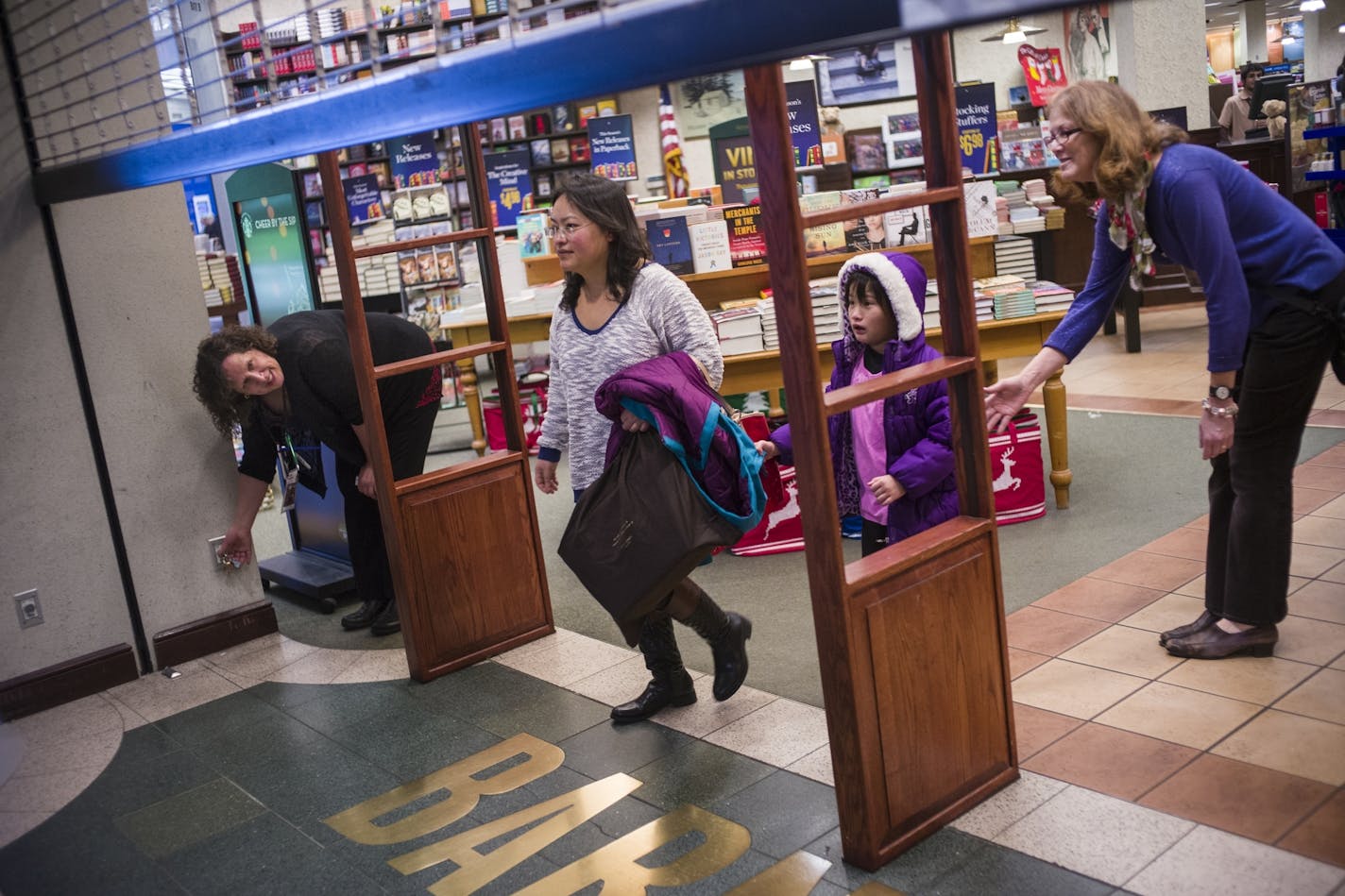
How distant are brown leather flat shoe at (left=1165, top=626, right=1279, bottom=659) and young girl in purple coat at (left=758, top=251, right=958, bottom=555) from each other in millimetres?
893

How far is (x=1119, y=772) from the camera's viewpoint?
A: 2.78 m

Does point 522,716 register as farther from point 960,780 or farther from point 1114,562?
point 1114,562

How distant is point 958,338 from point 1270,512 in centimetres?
120

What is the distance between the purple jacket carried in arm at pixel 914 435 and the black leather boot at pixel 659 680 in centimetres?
66

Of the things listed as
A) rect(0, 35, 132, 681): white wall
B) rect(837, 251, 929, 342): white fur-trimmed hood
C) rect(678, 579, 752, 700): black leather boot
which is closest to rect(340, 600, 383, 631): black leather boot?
rect(0, 35, 132, 681): white wall

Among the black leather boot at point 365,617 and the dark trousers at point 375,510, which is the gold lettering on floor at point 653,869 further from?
the black leather boot at point 365,617

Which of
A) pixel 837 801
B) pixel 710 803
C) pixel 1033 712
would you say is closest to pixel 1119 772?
pixel 1033 712

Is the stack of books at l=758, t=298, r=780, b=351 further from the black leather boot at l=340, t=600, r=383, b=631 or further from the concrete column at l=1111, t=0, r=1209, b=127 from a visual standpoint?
the concrete column at l=1111, t=0, r=1209, b=127

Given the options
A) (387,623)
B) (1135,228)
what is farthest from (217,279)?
(1135,228)

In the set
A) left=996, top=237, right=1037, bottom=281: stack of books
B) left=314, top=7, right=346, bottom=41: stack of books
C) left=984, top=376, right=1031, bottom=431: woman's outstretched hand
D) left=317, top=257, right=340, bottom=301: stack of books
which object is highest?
left=314, top=7, right=346, bottom=41: stack of books

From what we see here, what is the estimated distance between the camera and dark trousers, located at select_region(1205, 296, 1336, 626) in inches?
119

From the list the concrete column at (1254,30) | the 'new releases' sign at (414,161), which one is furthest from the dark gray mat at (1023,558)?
the concrete column at (1254,30)

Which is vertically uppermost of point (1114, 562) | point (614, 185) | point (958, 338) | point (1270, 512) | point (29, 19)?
point (29, 19)

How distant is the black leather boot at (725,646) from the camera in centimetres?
336
